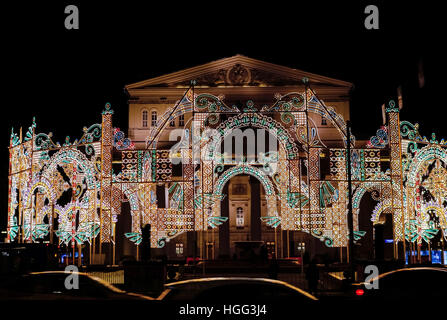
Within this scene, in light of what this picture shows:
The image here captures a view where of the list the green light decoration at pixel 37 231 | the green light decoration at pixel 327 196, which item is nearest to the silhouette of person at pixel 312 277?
the green light decoration at pixel 327 196

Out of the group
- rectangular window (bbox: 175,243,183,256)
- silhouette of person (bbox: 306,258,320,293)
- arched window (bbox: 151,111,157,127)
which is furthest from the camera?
arched window (bbox: 151,111,157,127)

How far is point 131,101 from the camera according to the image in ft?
147

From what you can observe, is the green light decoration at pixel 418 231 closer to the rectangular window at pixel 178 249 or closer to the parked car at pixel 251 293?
the parked car at pixel 251 293

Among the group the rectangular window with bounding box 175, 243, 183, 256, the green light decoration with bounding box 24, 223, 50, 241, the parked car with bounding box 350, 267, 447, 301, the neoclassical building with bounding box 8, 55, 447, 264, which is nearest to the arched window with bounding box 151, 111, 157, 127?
the rectangular window with bounding box 175, 243, 183, 256

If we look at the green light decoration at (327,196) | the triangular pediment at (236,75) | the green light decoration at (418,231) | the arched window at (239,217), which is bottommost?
the green light decoration at (418,231)

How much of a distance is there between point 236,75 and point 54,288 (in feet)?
98.8

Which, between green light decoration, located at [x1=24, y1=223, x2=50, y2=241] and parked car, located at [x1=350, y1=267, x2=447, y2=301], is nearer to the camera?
parked car, located at [x1=350, y1=267, x2=447, y2=301]

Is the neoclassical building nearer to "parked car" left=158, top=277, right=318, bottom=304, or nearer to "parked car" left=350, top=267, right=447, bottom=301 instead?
"parked car" left=350, top=267, right=447, bottom=301

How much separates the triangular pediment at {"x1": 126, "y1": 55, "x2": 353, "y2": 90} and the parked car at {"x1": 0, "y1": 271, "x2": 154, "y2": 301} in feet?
94.1

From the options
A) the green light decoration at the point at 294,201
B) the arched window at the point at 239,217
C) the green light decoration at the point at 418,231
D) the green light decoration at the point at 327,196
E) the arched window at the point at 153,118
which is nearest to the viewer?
the green light decoration at the point at 418,231

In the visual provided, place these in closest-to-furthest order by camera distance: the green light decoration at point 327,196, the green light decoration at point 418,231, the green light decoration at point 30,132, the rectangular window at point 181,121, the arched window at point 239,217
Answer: the green light decoration at point 418,231
the green light decoration at point 327,196
the green light decoration at point 30,132
the rectangular window at point 181,121
the arched window at point 239,217

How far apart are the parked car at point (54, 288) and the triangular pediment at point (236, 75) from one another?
2868cm

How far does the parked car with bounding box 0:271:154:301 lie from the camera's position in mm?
13983

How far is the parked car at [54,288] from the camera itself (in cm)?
1398
